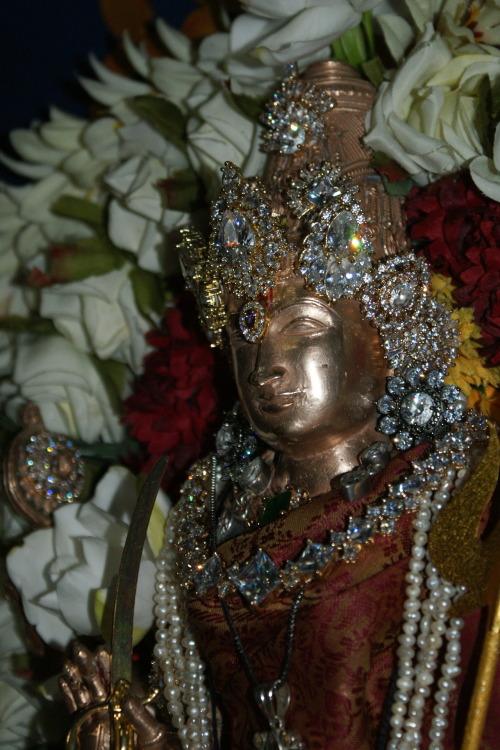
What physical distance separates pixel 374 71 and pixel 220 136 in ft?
0.85

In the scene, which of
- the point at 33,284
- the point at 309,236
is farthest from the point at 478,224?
the point at 33,284

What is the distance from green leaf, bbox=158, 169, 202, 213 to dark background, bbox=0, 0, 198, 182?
47 centimetres

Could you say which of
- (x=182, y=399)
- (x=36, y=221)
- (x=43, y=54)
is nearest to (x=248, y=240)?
(x=182, y=399)

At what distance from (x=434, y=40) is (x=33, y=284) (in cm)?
78

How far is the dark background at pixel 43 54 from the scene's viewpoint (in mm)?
1844

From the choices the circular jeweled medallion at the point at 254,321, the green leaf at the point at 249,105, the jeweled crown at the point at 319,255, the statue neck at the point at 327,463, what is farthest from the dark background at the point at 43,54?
the statue neck at the point at 327,463

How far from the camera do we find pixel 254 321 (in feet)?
3.71

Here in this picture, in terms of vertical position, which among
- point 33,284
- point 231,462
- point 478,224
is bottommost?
point 231,462

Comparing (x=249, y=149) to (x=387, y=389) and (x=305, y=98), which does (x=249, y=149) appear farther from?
(x=387, y=389)

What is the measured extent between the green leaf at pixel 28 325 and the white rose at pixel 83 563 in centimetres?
31

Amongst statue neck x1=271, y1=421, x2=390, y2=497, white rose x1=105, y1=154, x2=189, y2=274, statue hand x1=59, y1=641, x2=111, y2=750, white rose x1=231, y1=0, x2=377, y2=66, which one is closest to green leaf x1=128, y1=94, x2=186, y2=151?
white rose x1=105, y1=154, x2=189, y2=274

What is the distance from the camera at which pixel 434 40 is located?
120 centimetres

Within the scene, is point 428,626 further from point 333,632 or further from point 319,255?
point 319,255

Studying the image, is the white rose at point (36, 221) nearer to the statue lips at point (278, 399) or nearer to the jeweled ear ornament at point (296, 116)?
the jeweled ear ornament at point (296, 116)
